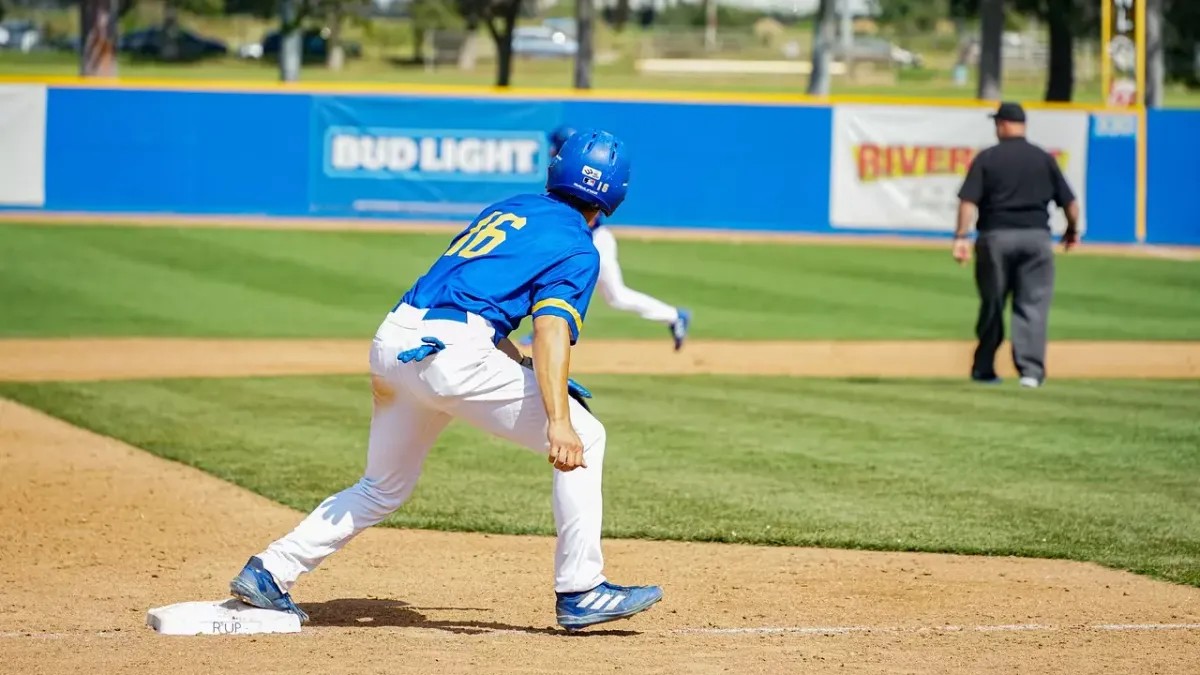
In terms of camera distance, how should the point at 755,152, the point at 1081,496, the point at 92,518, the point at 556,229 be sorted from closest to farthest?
the point at 556,229 → the point at 92,518 → the point at 1081,496 → the point at 755,152

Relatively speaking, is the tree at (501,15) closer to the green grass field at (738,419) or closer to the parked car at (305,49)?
the parked car at (305,49)

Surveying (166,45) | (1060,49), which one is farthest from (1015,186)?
(166,45)

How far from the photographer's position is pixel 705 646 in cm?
573

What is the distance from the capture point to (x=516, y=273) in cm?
550

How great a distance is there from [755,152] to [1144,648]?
1681 cm

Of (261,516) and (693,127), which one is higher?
(693,127)

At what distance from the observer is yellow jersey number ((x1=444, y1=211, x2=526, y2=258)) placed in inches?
219

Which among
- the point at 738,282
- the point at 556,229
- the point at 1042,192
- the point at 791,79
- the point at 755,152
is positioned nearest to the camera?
the point at 556,229

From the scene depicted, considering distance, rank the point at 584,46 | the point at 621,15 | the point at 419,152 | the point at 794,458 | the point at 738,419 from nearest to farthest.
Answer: the point at 794,458, the point at 738,419, the point at 419,152, the point at 584,46, the point at 621,15

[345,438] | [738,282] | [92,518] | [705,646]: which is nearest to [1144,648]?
[705,646]

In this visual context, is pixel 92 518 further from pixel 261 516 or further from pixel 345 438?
pixel 345 438

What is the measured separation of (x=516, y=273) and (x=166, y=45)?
58558mm

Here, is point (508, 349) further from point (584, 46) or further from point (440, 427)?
point (584, 46)

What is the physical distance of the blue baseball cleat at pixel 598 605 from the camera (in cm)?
568
